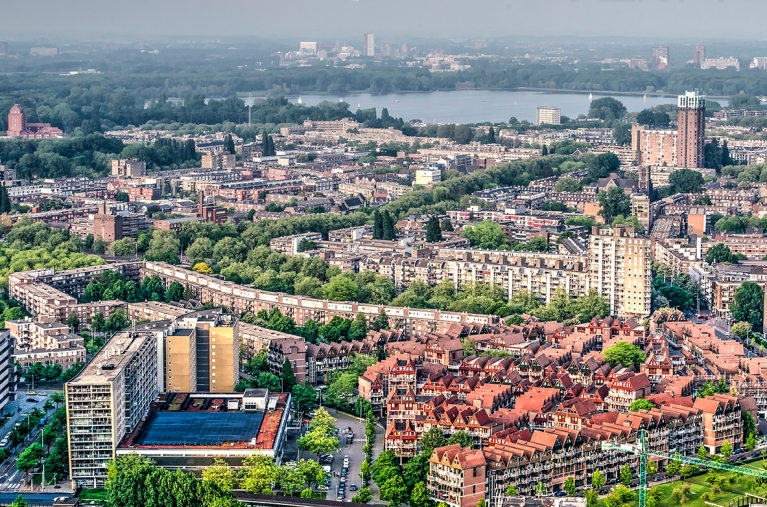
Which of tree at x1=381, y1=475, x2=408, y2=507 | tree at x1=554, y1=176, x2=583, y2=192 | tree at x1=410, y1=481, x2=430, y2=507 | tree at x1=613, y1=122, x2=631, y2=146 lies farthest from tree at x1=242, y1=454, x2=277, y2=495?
tree at x1=613, y1=122, x2=631, y2=146

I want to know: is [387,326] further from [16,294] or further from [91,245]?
[91,245]

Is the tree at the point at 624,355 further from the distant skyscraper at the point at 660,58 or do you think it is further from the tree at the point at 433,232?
the distant skyscraper at the point at 660,58

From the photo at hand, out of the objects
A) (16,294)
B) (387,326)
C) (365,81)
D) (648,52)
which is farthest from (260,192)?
(648,52)

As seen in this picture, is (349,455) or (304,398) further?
(304,398)

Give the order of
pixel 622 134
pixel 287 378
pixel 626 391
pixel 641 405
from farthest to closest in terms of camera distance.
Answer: pixel 622 134 → pixel 287 378 → pixel 626 391 → pixel 641 405

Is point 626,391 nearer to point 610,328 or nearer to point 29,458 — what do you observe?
point 610,328

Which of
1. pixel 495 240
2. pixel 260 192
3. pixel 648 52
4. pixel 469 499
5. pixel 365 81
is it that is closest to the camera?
pixel 469 499

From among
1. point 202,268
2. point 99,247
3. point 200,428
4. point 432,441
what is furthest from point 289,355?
point 99,247
